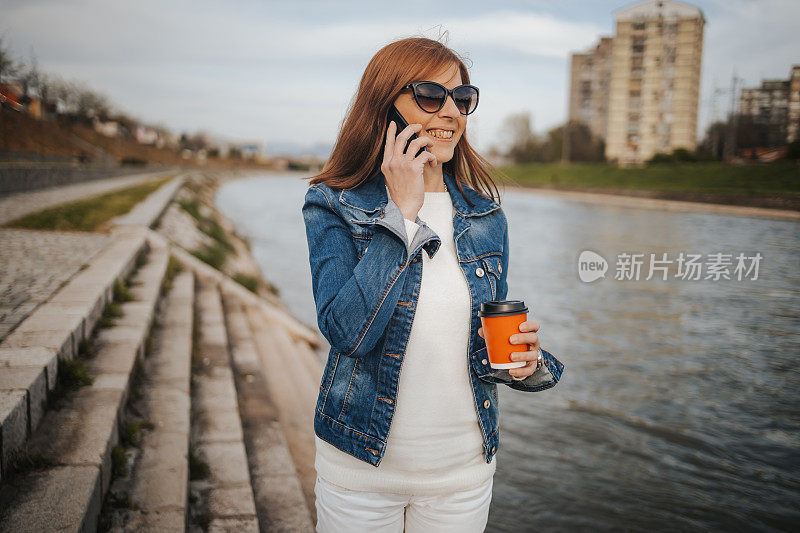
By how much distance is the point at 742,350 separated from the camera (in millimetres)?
8172

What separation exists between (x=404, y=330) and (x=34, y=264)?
5416 millimetres

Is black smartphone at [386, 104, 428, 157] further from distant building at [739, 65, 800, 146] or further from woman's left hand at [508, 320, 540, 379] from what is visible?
distant building at [739, 65, 800, 146]

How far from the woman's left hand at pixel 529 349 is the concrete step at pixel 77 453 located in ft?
5.30

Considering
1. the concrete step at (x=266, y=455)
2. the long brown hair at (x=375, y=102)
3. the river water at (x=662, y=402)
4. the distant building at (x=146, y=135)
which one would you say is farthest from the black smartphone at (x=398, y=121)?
the distant building at (x=146, y=135)

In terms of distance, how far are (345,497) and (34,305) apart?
3.49 metres

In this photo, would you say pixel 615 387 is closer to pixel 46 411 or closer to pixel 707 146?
pixel 46 411

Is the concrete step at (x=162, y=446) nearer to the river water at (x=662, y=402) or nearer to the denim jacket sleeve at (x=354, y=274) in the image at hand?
the denim jacket sleeve at (x=354, y=274)

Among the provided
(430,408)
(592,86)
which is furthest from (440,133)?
(592,86)

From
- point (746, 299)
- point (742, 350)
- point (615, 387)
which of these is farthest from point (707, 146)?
point (615, 387)

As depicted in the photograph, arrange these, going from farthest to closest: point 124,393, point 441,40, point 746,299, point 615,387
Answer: point 746,299, point 615,387, point 124,393, point 441,40

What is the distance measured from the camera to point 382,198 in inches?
65.5

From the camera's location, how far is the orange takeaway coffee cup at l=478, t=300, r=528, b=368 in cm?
145

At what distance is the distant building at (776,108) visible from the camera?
7.69 meters

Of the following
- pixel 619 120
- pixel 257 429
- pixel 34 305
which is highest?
pixel 619 120
